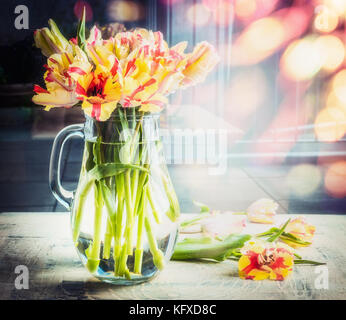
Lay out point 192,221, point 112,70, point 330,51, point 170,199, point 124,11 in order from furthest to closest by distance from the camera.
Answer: point 124,11, point 330,51, point 192,221, point 170,199, point 112,70

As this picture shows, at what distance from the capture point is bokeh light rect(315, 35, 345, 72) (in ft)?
12.3

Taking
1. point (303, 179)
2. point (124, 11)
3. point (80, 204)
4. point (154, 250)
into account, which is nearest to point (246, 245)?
point (154, 250)

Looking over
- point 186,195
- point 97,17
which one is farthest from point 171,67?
point 97,17

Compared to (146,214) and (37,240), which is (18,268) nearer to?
(37,240)

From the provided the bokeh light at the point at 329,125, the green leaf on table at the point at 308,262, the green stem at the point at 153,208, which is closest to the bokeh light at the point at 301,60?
the bokeh light at the point at 329,125

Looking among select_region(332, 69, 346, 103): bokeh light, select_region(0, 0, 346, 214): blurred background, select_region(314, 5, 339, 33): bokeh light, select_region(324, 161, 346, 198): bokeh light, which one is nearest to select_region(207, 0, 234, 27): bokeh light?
select_region(0, 0, 346, 214): blurred background

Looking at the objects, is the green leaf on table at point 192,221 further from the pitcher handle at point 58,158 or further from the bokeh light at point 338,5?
the bokeh light at point 338,5

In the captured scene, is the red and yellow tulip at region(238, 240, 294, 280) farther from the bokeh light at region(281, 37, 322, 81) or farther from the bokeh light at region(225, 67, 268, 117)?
the bokeh light at region(281, 37, 322, 81)

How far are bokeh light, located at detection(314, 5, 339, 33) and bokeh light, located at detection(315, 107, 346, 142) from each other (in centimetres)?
64

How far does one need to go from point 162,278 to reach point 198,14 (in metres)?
3.33

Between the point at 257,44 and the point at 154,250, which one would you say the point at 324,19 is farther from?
the point at 154,250

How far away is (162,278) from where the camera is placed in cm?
67

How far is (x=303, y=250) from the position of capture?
2.55 feet

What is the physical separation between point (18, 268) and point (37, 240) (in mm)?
117
